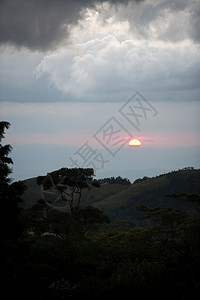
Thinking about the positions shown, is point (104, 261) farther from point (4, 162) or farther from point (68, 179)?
point (68, 179)

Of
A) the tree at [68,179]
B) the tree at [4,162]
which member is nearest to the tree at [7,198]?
the tree at [4,162]

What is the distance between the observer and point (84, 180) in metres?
58.4

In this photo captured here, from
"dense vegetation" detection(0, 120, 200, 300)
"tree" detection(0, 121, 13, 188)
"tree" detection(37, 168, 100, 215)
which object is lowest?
"dense vegetation" detection(0, 120, 200, 300)

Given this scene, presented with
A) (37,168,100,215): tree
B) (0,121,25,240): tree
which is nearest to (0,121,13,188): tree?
(0,121,25,240): tree

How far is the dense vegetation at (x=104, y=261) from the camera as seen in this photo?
23.2m

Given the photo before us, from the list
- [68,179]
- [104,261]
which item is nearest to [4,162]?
[104,261]

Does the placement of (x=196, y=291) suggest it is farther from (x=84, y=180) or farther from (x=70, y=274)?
(x=84, y=180)

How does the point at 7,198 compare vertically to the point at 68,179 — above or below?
below

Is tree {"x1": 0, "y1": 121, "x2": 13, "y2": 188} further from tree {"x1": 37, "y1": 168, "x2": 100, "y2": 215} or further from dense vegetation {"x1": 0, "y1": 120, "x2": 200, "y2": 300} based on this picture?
tree {"x1": 37, "y1": 168, "x2": 100, "y2": 215}

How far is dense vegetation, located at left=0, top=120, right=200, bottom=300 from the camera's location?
23.2 meters

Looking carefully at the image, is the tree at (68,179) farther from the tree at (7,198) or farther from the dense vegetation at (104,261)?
the tree at (7,198)

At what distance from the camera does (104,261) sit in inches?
1385

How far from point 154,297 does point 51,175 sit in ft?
107

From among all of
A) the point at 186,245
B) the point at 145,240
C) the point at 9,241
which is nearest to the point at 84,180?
the point at 145,240
